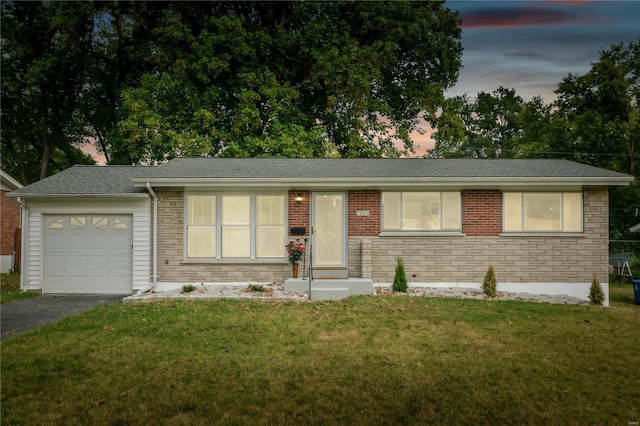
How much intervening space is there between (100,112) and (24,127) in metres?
4.39

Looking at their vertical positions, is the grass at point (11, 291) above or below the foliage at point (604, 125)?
below

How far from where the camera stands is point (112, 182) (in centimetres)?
1183

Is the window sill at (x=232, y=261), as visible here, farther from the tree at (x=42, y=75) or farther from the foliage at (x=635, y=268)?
the foliage at (x=635, y=268)

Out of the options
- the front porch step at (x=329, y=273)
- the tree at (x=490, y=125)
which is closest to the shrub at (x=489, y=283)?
the front porch step at (x=329, y=273)

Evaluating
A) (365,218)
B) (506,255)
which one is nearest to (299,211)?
(365,218)

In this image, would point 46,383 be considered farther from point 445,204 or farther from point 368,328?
point 445,204

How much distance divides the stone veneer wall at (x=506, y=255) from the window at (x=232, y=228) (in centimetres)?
271

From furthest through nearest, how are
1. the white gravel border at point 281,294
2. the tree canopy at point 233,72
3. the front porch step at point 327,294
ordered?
the tree canopy at point 233,72 < the front porch step at point 327,294 < the white gravel border at point 281,294

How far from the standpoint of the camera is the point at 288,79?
2162 centimetres

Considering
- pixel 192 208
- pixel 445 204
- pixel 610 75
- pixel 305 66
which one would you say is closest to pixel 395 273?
pixel 445 204

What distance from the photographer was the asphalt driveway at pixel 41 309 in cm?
771

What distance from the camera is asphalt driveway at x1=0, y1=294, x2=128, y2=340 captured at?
7.71m

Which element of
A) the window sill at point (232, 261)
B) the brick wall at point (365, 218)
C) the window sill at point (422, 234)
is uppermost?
the brick wall at point (365, 218)

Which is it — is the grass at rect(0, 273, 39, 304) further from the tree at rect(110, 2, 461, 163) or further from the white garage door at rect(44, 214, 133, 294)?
the tree at rect(110, 2, 461, 163)
